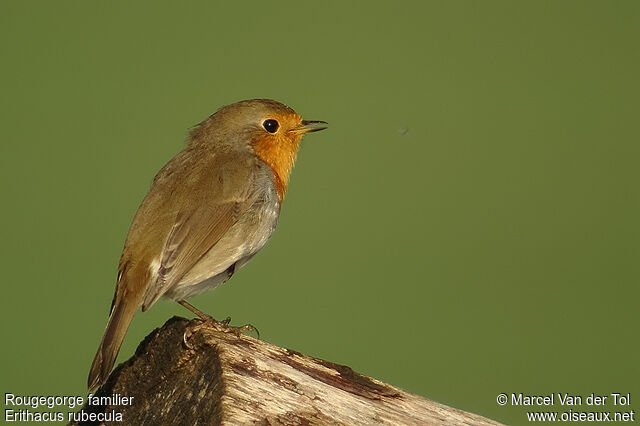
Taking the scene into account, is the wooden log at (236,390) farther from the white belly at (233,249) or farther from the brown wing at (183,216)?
the white belly at (233,249)

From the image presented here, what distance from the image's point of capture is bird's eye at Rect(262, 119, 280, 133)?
237 inches

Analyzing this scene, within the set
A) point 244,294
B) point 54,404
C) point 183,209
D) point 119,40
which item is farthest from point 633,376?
point 119,40

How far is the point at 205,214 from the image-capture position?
5121 millimetres

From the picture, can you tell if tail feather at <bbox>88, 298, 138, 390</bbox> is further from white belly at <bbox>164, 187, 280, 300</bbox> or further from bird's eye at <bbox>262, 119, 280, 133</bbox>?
bird's eye at <bbox>262, 119, 280, 133</bbox>

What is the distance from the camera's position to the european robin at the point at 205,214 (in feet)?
15.9

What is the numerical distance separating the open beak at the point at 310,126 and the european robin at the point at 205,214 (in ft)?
0.43

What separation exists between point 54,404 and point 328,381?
1816 millimetres

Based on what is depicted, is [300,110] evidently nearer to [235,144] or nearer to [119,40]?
[119,40]

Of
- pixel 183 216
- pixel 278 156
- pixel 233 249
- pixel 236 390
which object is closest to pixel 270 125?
pixel 278 156

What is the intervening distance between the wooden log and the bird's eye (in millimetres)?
2142

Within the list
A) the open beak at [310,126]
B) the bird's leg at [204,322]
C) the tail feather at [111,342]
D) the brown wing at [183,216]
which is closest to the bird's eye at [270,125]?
the open beak at [310,126]

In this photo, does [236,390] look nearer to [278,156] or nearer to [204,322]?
[204,322]

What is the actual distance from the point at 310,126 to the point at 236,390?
305 cm

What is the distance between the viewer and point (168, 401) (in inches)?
150
